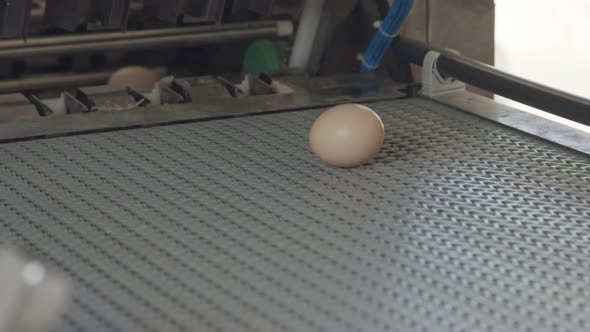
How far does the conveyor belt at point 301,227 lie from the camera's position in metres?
1.23

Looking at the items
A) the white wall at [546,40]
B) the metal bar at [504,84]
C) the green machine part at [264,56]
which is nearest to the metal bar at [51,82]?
the green machine part at [264,56]

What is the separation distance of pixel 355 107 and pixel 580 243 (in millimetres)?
528

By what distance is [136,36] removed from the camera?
247 cm

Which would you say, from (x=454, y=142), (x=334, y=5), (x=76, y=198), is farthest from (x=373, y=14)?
(x=76, y=198)

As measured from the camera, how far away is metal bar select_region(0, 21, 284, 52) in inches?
92.0

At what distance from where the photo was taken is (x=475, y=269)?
1347mm

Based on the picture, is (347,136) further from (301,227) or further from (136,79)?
(136,79)

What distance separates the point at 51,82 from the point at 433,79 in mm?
1146

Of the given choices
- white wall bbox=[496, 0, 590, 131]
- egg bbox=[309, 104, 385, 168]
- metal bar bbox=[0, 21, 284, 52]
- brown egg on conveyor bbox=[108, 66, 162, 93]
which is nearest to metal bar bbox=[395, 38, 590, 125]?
egg bbox=[309, 104, 385, 168]

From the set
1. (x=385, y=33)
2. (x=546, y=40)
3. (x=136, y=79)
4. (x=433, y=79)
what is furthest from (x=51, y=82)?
(x=546, y=40)

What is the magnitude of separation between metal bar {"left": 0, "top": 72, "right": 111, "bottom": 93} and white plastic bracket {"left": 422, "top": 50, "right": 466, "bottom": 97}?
1009 mm

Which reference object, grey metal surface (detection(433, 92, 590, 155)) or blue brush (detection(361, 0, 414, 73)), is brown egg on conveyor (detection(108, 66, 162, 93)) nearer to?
blue brush (detection(361, 0, 414, 73))

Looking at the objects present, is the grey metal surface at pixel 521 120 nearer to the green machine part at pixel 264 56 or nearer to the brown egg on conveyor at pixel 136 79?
the green machine part at pixel 264 56

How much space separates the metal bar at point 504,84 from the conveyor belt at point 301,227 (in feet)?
0.29
